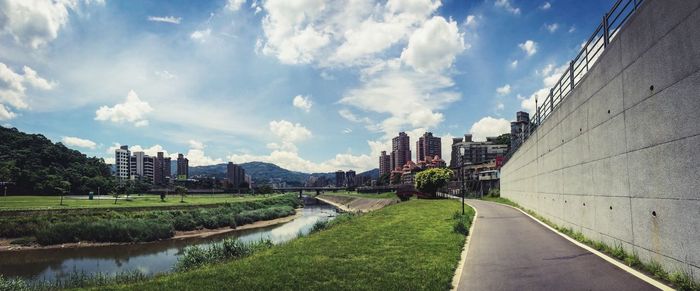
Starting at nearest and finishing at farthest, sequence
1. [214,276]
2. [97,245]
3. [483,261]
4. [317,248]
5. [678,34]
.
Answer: [678,34] < [214,276] < [483,261] < [317,248] < [97,245]

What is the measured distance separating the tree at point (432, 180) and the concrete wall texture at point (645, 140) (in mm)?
45580

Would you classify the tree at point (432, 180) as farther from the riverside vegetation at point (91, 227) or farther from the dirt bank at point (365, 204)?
the riverside vegetation at point (91, 227)

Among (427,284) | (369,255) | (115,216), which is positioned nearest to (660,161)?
(427,284)

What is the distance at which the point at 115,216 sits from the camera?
49031 millimetres

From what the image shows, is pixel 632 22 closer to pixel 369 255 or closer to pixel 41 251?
pixel 369 255

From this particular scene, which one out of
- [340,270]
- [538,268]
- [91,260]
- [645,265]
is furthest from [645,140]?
[91,260]

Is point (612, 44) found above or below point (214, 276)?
above

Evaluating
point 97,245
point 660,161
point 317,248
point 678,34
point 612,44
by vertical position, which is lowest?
point 97,245

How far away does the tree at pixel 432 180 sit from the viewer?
61.8 meters

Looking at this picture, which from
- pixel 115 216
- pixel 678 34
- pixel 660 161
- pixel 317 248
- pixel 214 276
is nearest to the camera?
pixel 678 34

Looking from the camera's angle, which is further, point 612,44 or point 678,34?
point 612,44

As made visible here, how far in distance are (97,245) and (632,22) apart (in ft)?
152

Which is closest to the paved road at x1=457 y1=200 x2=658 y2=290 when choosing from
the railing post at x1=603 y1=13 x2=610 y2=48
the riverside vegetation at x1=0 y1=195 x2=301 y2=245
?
the railing post at x1=603 y1=13 x2=610 y2=48

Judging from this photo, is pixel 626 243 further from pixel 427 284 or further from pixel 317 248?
pixel 317 248
